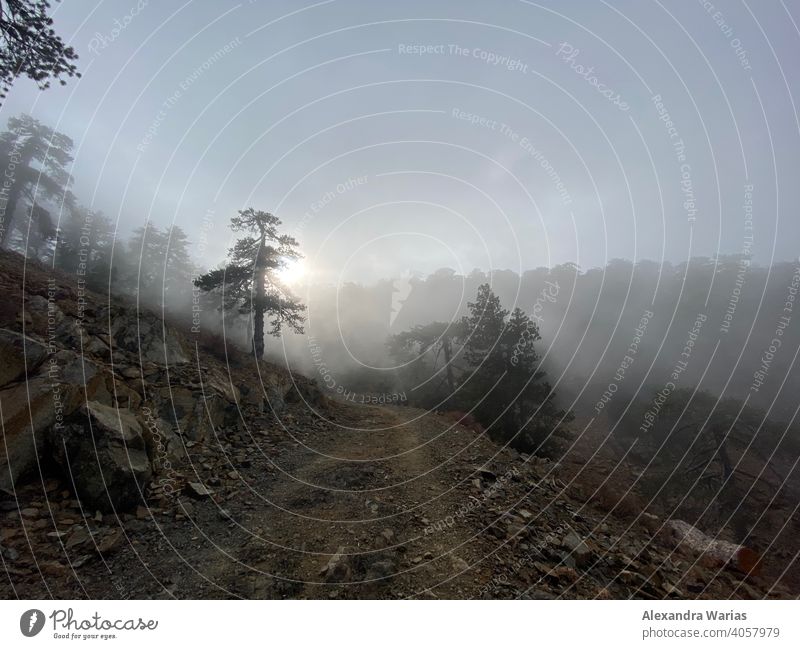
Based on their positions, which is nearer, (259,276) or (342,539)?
(342,539)

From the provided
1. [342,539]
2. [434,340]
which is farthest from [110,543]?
[434,340]

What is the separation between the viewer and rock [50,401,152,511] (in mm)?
6672

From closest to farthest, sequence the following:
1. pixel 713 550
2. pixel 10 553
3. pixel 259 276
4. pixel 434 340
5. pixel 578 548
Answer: pixel 10 553 < pixel 578 548 < pixel 713 550 < pixel 259 276 < pixel 434 340

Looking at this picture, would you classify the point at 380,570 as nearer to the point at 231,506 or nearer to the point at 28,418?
the point at 231,506

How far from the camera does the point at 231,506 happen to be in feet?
27.2

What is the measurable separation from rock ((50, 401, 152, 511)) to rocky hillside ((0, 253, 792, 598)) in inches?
1.3

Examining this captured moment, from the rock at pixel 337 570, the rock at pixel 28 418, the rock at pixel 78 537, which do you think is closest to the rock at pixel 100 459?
the rock at pixel 28 418

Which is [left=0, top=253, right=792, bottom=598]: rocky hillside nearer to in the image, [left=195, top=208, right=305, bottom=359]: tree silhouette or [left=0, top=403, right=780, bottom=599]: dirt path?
[left=0, top=403, right=780, bottom=599]: dirt path

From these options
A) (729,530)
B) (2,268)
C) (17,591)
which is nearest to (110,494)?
(17,591)

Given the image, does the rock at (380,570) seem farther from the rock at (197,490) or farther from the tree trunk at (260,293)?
the tree trunk at (260,293)

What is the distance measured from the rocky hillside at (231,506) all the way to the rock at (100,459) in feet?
0.11

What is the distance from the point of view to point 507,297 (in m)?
90.9

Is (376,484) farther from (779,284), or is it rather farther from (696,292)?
(779,284)

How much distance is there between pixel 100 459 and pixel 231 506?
322 cm
